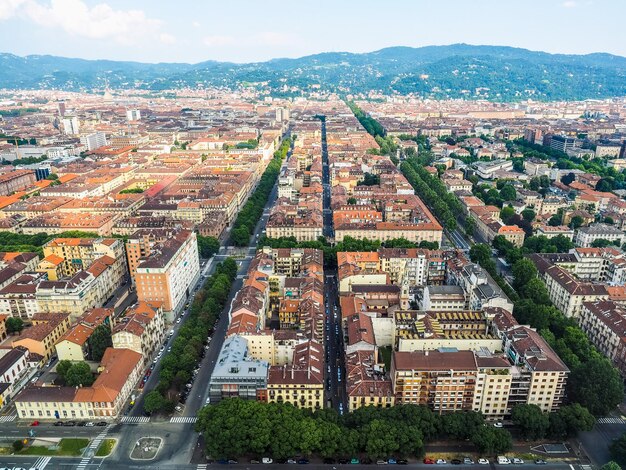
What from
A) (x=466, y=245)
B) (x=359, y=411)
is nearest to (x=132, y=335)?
(x=359, y=411)

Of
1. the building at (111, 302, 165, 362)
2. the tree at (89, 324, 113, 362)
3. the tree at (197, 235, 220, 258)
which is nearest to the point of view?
the building at (111, 302, 165, 362)

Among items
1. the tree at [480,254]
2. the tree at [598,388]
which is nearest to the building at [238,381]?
the tree at [598,388]

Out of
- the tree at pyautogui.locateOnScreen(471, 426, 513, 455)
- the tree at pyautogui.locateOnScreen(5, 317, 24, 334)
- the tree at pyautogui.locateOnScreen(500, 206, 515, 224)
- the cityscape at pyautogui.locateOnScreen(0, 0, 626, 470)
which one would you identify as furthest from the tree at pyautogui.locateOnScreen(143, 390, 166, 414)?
the tree at pyautogui.locateOnScreen(500, 206, 515, 224)

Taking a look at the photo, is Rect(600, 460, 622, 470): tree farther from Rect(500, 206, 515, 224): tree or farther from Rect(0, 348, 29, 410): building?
Rect(500, 206, 515, 224): tree

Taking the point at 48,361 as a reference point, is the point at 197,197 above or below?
above

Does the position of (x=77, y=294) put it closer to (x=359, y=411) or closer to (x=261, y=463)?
(x=261, y=463)

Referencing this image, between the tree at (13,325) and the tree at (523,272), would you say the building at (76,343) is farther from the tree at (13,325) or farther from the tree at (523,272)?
the tree at (523,272)
